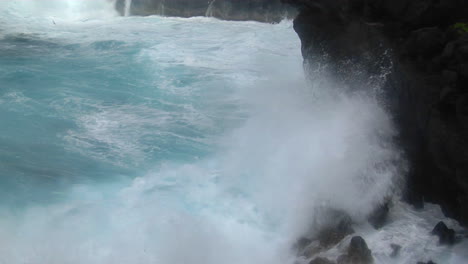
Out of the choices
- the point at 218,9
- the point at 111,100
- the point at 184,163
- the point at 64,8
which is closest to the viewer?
the point at 184,163

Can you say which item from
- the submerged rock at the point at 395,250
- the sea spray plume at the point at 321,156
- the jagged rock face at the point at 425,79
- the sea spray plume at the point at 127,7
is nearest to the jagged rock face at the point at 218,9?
the sea spray plume at the point at 127,7

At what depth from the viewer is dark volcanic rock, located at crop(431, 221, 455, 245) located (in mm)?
6199

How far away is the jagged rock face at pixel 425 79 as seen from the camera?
6367mm

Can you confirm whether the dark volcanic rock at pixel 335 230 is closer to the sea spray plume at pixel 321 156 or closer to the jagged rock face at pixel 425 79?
the sea spray plume at pixel 321 156

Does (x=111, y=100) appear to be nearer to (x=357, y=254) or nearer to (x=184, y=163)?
(x=184, y=163)

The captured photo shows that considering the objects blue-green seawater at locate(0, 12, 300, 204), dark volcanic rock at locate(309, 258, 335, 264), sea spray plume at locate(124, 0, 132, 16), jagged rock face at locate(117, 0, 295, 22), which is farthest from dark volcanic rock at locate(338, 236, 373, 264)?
sea spray plume at locate(124, 0, 132, 16)

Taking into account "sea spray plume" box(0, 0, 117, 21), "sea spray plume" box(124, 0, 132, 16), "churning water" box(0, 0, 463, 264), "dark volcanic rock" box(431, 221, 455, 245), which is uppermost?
"sea spray plume" box(124, 0, 132, 16)

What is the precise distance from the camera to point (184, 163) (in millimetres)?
9914

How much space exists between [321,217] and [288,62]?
10133mm

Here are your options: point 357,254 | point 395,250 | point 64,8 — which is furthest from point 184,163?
point 64,8

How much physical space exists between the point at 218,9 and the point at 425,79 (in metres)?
18.7

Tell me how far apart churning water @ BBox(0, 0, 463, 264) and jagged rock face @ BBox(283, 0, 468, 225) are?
40 centimetres

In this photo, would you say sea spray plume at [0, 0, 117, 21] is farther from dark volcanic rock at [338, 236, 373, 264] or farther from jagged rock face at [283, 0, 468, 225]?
dark volcanic rock at [338, 236, 373, 264]

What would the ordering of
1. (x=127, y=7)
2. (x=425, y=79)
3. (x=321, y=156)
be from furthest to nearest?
1. (x=127, y=7)
2. (x=321, y=156)
3. (x=425, y=79)
